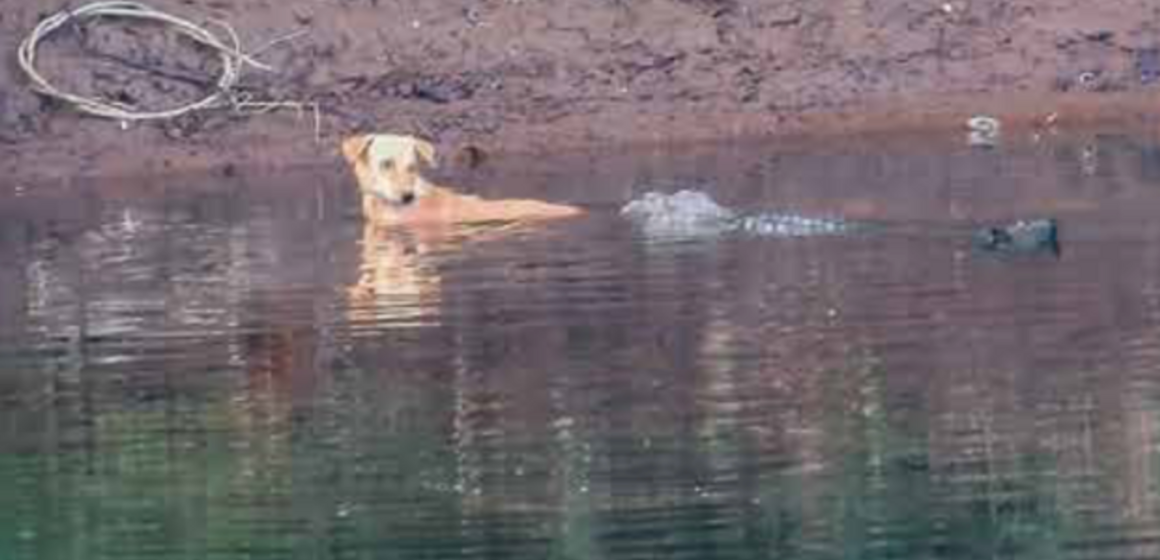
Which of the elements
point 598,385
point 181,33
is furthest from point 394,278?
point 181,33

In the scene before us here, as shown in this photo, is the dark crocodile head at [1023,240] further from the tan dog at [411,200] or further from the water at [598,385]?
the tan dog at [411,200]

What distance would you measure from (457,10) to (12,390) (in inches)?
401

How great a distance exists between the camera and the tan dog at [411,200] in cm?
1784

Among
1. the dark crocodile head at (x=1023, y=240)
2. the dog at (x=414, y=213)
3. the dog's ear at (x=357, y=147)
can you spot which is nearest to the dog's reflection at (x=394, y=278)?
the dog at (x=414, y=213)

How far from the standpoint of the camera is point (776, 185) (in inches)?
745

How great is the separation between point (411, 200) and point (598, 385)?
571 cm

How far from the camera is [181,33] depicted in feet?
74.4

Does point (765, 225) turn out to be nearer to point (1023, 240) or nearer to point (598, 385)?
point (1023, 240)

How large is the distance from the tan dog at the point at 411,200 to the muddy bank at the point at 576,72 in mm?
3077

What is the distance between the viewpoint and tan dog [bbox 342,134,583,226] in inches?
703

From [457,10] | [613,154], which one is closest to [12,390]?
[613,154]

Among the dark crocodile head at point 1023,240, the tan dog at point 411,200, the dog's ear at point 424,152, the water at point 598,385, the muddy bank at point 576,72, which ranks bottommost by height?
the water at point 598,385

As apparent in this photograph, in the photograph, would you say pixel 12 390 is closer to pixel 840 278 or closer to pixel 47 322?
pixel 47 322

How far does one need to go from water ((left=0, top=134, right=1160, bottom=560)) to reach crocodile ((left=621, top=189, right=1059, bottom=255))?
0.15 meters
